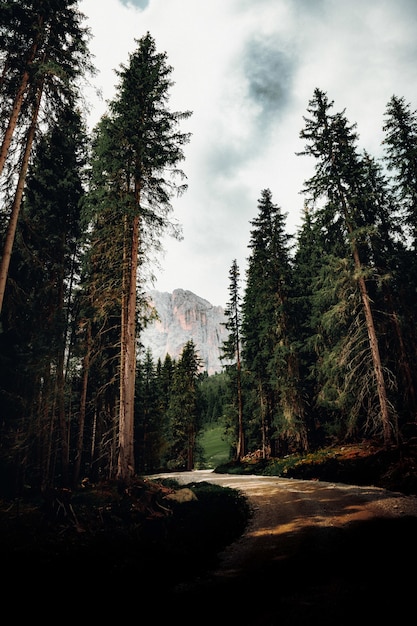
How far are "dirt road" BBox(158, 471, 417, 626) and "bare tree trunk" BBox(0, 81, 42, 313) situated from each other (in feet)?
29.6

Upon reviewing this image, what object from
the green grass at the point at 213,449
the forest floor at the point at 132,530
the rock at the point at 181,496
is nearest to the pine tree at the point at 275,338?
the forest floor at the point at 132,530

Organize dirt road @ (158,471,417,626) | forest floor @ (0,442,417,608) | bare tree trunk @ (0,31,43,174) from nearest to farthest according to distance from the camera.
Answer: dirt road @ (158,471,417,626)
forest floor @ (0,442,417,608)
bare tree trunk @ (0,31,43,174)

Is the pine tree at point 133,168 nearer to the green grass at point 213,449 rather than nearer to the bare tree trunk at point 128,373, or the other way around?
the bare tree trunk at point 128,373

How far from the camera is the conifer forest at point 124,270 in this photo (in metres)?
11.6

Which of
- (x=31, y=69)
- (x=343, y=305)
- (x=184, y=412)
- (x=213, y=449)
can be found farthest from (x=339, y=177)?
(x=213, y=449)

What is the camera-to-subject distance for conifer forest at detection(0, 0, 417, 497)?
38.1 ft

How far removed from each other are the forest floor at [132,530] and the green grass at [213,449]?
1829 inches

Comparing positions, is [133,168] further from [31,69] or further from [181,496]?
[181,496]

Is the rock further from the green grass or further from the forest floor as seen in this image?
the green grass

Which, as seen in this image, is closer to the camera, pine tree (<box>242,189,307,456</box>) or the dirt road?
the dirt road

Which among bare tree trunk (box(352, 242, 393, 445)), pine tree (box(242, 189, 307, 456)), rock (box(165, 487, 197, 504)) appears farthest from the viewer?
pine tree (box(242, 189, 307, 456))

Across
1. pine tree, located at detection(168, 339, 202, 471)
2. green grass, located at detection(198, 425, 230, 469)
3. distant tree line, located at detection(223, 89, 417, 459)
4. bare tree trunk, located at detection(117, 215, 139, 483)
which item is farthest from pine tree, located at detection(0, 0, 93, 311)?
green grass, located at detection(198, 425, 230, 469)

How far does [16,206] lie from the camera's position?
1048 centimetres

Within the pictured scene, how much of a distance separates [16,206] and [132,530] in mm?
10069
